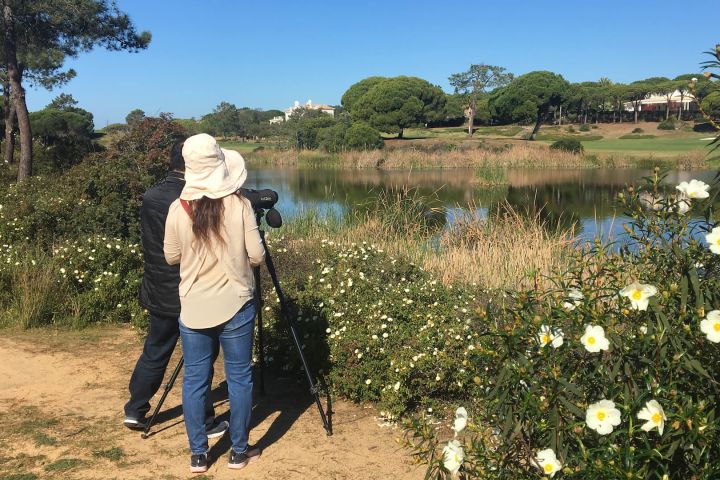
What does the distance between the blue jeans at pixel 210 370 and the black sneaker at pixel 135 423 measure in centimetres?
64

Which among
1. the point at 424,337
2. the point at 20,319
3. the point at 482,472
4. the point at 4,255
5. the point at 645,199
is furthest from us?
the point at 4,255

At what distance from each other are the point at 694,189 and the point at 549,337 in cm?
71

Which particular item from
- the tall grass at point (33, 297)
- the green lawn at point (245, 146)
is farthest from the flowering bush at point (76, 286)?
the green lawn at point (245, 146)

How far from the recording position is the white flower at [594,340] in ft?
5.91

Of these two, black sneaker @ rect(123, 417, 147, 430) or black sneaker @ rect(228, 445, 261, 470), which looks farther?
black sneaker @ rect(123, 417, 147, 430)

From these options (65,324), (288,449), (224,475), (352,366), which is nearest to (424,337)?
(352,366)

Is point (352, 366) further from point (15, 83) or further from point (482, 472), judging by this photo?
point (15, 83)

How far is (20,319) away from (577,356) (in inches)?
215

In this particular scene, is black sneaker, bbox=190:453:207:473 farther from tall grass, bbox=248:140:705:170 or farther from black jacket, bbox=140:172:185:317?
tall grass, bbox=248:140:705:170

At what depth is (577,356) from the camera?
2088 mm

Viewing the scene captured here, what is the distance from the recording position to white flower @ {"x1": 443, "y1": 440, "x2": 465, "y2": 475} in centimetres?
189

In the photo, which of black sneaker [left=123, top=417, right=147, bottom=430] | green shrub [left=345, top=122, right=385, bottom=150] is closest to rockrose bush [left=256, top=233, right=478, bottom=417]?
black sneaker [left=123, top=417, right=147, bottom=430]

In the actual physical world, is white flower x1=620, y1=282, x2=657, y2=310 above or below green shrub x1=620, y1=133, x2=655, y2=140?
above

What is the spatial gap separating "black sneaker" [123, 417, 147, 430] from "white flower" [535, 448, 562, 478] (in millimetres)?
2751
